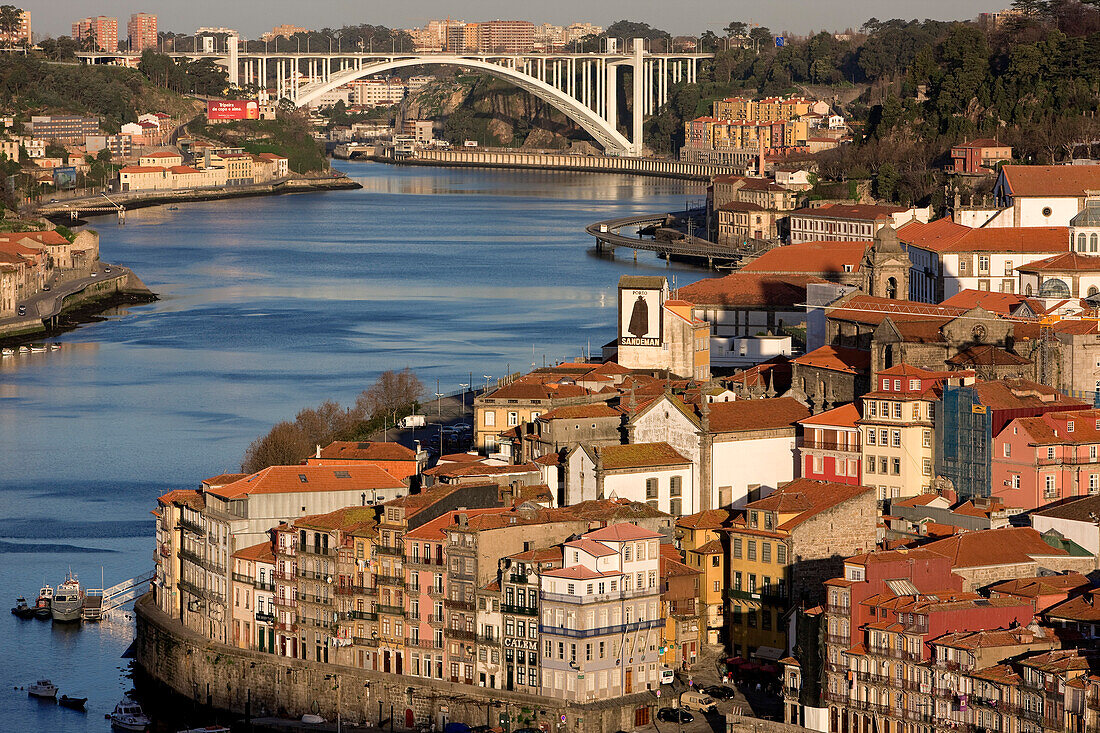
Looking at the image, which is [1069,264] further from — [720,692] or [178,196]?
[178,196]

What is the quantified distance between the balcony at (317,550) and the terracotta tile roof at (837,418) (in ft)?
20.4

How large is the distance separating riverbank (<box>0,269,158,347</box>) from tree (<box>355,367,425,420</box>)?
13909 mm

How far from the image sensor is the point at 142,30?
545 feet

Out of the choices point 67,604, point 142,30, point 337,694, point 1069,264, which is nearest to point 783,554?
point 337,694

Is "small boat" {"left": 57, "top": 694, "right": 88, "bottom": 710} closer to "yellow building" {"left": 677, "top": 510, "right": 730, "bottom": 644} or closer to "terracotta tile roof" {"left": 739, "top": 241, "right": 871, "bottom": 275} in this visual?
"yellow building" {"left": 677, "top": 510, "right": 730, "bottom": 644}

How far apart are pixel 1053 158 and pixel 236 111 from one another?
68944 millimetres

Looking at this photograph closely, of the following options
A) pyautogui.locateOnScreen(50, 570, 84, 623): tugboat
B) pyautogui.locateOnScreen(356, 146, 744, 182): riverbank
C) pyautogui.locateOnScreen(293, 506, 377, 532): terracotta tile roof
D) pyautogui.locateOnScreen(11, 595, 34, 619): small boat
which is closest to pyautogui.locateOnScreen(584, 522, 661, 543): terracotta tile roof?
pyautogui.locateOnScreen(293, 506, 377, 532): terracotta tile roof

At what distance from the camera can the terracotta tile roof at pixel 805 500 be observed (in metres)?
21.5

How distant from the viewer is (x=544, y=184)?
114 metres

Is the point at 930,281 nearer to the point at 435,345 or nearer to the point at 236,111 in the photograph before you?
the point at 435,345

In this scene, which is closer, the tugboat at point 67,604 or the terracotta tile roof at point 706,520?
the terracotta tile roof at point 706,520

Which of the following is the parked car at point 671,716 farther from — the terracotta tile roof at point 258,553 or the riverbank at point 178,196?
the riverbank at point 178,196

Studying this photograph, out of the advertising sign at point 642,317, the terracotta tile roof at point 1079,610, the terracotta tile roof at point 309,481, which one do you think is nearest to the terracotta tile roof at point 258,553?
the terracotta tile roof at point 309,481

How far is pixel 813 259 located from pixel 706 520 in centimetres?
1974
